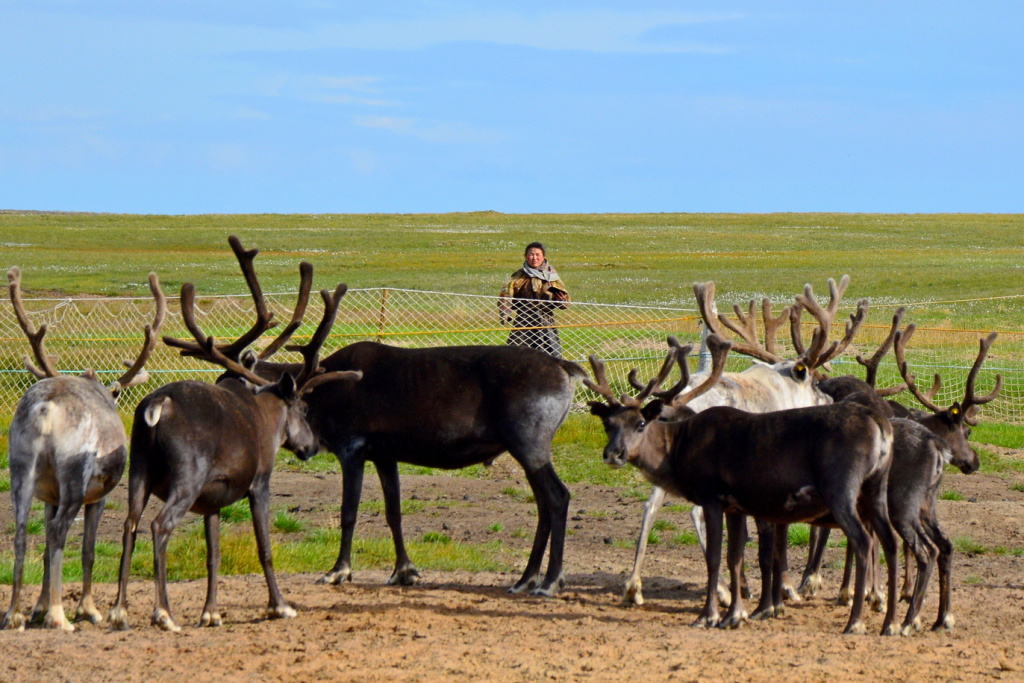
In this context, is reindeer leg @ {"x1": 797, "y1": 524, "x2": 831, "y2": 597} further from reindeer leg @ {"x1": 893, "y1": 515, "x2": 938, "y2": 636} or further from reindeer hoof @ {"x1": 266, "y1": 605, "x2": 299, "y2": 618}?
reindeer hoof @ {"x1": 266, "y1": 605, "x2": 299, "y2": 618}

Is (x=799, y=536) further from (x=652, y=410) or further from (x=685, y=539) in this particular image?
(x=652, y=410)

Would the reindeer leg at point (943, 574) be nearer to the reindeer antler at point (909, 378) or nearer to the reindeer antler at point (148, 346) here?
the reindeer antler at point (909, 378)

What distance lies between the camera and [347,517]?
9164 millimetres

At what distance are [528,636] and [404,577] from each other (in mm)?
1862

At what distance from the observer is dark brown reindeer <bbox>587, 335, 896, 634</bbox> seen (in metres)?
7.63

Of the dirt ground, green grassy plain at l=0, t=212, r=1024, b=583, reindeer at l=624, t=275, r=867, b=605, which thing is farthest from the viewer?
green grassy plain at l=0, t=212, r=1024, b=583

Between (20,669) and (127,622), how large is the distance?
943 mm

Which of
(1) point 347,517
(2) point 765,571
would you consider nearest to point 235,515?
(1) point 347,517

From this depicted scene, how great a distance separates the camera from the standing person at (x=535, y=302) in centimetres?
1519

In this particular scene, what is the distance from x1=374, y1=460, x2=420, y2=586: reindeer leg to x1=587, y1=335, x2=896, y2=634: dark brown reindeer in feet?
5.91

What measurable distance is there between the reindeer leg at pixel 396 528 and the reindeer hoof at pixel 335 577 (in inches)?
12.9

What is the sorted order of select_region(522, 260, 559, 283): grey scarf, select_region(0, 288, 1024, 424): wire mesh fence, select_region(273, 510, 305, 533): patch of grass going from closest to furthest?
select_region(273, 510, 305, 533): patch of grass
select_region(522, 260, 559, 283): grey scarf
select_region(0, 288, 1024, 424): wire mesh fence

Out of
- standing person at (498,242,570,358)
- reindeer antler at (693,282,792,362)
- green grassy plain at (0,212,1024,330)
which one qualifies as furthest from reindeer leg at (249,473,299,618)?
green grassy plain at (0,212,1024,330)

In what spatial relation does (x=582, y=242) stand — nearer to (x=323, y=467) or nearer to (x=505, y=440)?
(x=323, y=467)
